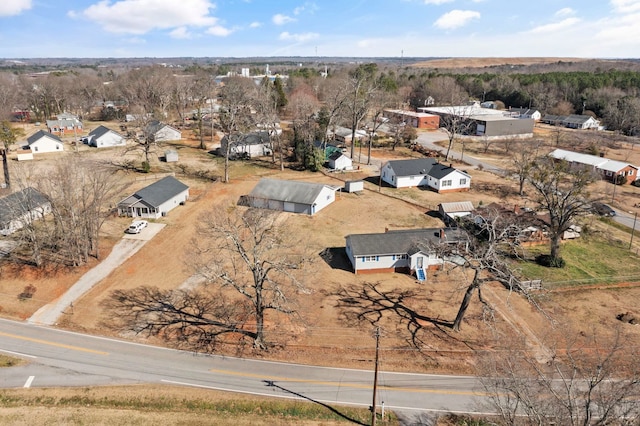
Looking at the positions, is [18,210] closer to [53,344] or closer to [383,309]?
[53,344]

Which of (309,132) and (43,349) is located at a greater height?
(309,132)

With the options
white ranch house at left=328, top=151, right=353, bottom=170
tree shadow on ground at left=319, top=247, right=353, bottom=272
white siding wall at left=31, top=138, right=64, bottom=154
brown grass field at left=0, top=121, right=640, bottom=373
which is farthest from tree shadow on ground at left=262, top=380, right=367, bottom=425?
white siding wall at left=31, top=138, right=64, bottom=154

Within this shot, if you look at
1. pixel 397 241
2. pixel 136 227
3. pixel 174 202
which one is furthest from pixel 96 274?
pixel 397 241

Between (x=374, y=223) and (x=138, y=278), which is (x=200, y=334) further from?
(x=374, y=223)

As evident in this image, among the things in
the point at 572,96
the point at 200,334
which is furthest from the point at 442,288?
the point at 572,96

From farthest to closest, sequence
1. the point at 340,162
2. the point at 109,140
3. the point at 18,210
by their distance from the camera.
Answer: the point at 109,140 < the point at 340,162 < the point at 18,210

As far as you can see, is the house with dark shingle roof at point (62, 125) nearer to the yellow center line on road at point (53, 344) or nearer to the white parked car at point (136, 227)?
the white parked car at point (136, 227)
